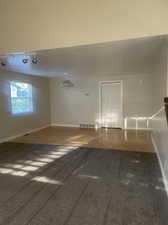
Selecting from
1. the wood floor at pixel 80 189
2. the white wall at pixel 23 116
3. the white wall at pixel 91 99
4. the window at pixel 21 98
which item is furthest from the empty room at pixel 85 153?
the white wall at pixel 91 99

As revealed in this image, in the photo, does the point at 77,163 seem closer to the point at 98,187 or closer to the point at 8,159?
the point at 98,187

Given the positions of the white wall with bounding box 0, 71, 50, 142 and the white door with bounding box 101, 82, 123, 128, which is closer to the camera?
the white wall with bounding box 0, 71, 50, 142

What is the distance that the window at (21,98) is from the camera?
5.08 meters

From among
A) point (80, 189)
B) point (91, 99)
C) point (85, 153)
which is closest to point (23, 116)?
point (91, 99)

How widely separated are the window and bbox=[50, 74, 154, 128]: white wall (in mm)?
1514

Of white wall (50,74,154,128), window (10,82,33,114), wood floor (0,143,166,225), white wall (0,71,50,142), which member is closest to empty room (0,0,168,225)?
wood floor (0,143,166,225)

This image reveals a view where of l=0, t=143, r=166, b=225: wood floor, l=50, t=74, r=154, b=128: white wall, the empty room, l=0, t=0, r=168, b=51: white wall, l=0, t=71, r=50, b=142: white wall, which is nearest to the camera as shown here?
l=0, t=143, r=166, b=225: wood floor

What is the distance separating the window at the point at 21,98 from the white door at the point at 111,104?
10.1 ft

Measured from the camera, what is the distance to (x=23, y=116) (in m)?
5.57

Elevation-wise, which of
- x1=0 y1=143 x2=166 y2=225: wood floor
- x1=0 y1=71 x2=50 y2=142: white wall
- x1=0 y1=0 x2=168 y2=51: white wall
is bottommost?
x1=0 y1=143 x2=166 y2=225: wood floor

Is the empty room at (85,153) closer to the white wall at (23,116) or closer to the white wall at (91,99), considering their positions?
the white wall at (23,116)

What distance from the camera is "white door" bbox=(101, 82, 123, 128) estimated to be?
635 centimetres

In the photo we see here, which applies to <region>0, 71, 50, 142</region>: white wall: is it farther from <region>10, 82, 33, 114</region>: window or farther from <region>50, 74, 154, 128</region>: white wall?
<region>50, 74, 154, 128</region>: white wall

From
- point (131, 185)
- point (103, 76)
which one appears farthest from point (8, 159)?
point (103, 76)
